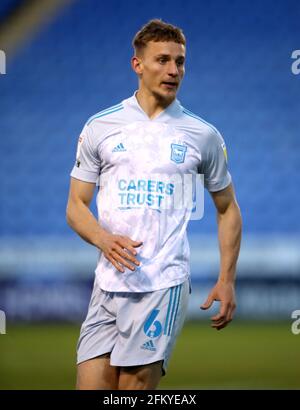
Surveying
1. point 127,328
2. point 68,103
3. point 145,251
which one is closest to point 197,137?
point 145,251

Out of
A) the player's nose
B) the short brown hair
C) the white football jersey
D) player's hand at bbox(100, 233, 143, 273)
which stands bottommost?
player's hand at bbox(100, 233, 143, 273)

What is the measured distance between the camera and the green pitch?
6.38 m

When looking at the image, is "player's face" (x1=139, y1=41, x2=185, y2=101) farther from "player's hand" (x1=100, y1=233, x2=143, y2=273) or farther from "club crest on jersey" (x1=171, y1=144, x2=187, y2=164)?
"player's hand" (x1=100, y1=233, x2=143, y2=273)

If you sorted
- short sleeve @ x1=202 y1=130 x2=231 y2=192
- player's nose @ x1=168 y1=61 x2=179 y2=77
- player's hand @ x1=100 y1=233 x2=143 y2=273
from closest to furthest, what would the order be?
player's hand @ x1=100 y1=233 x2=143 y2=273 < player's nose @ x1=168 y1=61 x2=179 y2=77 < short sleeve @ x1=202 y1=130 x2=231 y2=192

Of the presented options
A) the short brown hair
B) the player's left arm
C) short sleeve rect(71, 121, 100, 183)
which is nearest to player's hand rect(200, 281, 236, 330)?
the player's left arm

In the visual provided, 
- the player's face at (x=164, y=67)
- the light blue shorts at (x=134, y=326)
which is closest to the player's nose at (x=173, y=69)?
the player's face at (x=164, y=67)

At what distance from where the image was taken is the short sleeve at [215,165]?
3.82 meters

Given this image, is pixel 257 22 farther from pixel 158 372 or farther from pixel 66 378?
pixel 158 372

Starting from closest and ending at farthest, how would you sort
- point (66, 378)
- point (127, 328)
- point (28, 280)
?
point (127, 328) → point (66, 378) → point (28, 280)

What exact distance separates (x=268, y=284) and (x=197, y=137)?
584 cm

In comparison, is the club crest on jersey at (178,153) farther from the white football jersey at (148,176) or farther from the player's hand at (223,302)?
the player's hand at (223,302)

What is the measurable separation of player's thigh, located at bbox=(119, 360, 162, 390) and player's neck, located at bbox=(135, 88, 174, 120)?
3.57 ft

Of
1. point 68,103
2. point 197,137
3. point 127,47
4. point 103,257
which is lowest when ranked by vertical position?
point 103,257

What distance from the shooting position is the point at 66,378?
6.47 m
